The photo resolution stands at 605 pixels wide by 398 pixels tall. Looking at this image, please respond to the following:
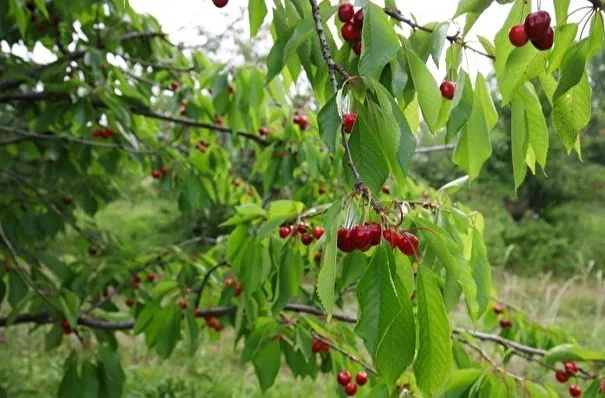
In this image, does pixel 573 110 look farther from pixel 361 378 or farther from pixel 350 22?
pixel 361 378

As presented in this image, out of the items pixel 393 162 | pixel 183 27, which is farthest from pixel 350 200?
pixel 183 27

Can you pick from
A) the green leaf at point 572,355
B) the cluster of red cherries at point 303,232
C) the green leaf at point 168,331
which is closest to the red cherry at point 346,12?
the cluster of red cherries at point 303,232

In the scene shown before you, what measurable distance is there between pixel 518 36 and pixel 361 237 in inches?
14.4

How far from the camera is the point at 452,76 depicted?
3.24ft

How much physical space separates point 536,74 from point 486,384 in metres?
0.63

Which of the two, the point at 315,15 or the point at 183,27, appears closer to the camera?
the point at 315,15

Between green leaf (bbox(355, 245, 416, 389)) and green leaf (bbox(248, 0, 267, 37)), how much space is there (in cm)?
49

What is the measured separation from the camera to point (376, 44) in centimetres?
79

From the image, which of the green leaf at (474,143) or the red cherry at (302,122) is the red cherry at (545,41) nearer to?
the green leaf at (474,143)

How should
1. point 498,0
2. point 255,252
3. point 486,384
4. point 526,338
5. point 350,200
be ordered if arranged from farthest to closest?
1. point 526,338
2. point 255,252
3. point 486,384
4. point 498,0
5. point 350,200

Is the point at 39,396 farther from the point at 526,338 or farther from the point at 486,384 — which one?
the point at 486,384

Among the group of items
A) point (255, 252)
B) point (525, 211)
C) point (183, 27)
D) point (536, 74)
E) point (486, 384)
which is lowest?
point (525, 211)

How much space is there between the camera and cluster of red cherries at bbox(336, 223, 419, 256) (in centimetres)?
69

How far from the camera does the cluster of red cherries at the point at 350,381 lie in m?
1.64
